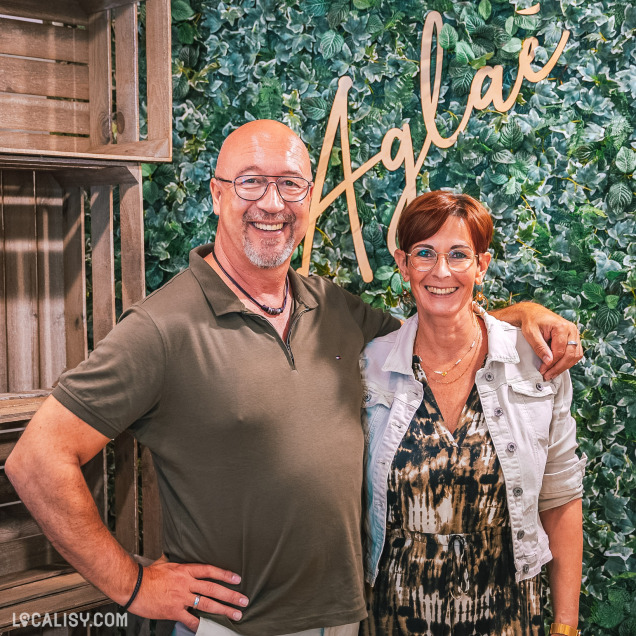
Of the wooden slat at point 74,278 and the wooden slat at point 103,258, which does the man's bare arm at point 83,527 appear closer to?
the wooden slat at point 103,258

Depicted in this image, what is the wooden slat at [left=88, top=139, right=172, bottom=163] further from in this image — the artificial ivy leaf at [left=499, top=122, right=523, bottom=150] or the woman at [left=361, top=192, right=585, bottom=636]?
the artificial ivy leaf at [left=499, top=122, right=523, bottom=150]

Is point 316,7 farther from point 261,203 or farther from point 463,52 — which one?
point 261,203

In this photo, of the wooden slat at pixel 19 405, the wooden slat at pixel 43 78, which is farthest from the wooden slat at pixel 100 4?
the wooden slat at pixel 19 405

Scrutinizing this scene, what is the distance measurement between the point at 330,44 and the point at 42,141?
3.61 ft

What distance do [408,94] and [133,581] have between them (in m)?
1.78

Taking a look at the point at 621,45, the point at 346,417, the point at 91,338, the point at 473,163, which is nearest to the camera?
the point at 346,417

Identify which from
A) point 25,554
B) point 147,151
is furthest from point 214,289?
point 25,554

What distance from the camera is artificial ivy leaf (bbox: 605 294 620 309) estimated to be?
220 cm

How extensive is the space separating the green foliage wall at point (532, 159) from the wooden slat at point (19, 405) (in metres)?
1.05

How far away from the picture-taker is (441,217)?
1.94 m

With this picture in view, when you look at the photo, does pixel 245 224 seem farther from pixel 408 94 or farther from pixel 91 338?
pixel 91 338

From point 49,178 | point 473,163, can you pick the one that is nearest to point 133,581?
point 49,178

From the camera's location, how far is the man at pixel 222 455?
171 centimetres

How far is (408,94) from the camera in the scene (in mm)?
2436
